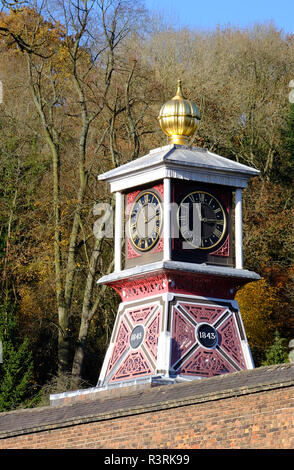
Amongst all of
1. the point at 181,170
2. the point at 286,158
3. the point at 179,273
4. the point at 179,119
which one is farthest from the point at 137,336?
the point at 286,158

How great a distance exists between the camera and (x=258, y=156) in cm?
4375

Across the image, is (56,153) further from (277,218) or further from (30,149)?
(277,218)

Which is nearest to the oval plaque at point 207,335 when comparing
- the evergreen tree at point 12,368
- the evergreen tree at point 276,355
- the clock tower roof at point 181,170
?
the clock tower roof at point 181,170

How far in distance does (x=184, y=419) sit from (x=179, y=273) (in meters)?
4.77

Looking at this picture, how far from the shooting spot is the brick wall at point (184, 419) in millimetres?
15727

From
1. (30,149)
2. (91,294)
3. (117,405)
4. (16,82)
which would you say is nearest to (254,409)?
(117,405)

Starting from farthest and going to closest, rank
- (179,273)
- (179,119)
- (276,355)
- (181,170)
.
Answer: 1. (276,355)
2. (179,119)
3. (181,170)
4. (179,273)

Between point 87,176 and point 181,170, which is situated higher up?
point 87,176

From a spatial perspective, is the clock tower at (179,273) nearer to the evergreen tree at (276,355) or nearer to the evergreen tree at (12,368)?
the evergreen tree at (276,355)

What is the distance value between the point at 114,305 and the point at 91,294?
1995 millimetres

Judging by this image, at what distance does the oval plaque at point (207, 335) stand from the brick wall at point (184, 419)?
8.08 ft

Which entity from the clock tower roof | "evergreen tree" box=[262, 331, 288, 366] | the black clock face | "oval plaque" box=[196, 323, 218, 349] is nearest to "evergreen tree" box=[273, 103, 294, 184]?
"evergreen tree" box=[262, 331, 288, 366]

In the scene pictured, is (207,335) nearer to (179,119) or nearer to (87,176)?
(179,119)

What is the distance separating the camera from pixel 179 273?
2116cm
